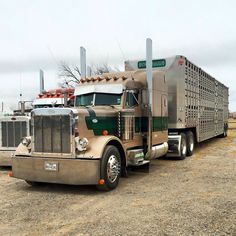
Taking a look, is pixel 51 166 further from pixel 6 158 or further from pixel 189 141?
pixel 189 141

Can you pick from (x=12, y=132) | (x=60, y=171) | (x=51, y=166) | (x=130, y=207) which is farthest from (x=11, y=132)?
(x=130, y=207)

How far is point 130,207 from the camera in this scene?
20.8ft

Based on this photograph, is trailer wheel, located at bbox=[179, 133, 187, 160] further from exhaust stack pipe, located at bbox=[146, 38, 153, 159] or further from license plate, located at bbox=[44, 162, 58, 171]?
license plate, located at bbox=[44, 162, 58, 171]

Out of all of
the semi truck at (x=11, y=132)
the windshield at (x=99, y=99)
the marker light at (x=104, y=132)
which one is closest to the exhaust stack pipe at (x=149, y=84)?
the windshield at (x=99, y=99)

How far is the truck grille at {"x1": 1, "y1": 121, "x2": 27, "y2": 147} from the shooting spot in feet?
34.5

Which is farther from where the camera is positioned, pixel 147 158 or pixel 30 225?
pixel 147 158

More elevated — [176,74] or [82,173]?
[176,74]

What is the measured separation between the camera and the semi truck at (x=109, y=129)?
746 centimetres

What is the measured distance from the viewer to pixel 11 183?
29.2 ft

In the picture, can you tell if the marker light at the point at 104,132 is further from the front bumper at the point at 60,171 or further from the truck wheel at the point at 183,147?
the truck wheel at the point at 183,147

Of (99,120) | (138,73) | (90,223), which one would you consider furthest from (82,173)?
(138,73)

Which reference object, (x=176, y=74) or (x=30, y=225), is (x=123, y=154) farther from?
(x=176, y=74)

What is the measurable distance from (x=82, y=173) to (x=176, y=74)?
20.5ft

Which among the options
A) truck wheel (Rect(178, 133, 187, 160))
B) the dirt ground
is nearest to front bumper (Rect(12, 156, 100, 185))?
the dirt ground
